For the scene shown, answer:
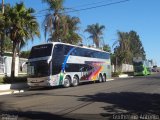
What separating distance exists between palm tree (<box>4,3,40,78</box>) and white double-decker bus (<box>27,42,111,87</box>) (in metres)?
2.14

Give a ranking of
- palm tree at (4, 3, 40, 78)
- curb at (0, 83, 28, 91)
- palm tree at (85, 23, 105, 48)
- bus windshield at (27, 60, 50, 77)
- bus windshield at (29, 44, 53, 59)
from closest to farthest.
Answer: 1. curb at (0, 83, 28, 91)
2. bus windshield at (27, 60, 50, 77)
3. bus windshield at (29, 44, 53, 59)
4. palm tree at (4, 3, 40, 78)
5. palm tree at (85, 23, 105, 48)

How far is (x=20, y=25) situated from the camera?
3109 cm

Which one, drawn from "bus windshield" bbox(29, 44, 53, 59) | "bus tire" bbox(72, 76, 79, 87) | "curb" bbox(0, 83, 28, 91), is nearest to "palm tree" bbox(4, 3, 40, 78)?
"curb" bbox(0, 83, 28, 91)

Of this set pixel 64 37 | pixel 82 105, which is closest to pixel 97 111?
pixel 82 105

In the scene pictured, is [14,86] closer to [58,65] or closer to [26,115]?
[58,65]

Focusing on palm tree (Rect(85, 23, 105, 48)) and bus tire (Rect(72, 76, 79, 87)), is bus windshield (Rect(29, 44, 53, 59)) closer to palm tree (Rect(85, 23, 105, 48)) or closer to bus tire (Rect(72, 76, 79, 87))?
bus tire (Rect(72, 76, 79, 87))

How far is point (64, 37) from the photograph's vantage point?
43906mm

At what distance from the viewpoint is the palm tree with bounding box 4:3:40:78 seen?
102 ft

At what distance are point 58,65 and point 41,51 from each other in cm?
188

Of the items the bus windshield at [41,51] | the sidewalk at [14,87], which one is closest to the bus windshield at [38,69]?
the bus windshield at [41,51]

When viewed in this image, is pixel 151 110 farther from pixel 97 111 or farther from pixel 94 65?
pixel 94 65

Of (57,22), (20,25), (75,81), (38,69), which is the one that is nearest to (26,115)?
(38,69)

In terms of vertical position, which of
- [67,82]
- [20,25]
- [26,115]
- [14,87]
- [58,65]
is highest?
[20,25]

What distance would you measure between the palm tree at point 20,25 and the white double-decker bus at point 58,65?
7.02 feet
